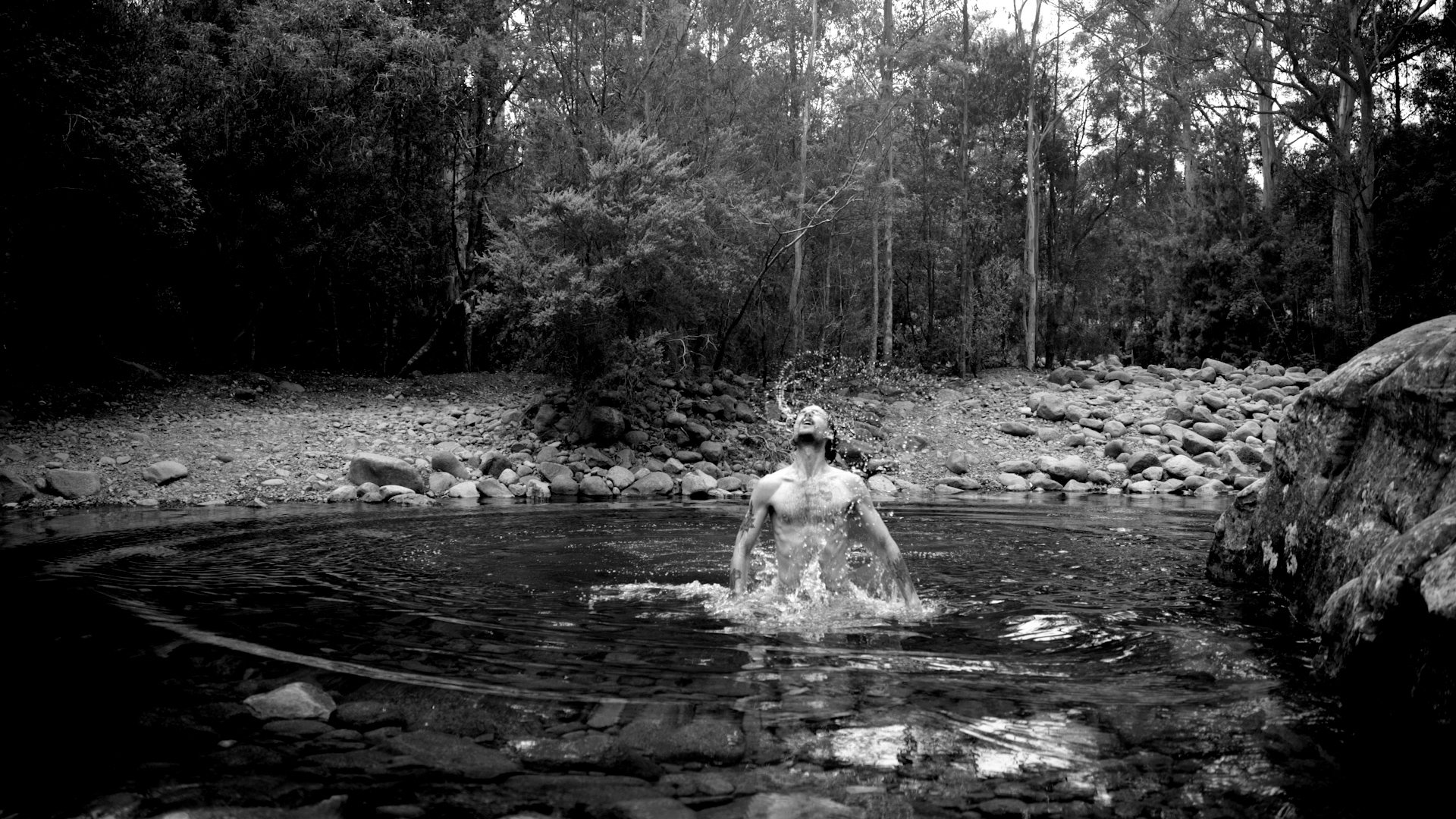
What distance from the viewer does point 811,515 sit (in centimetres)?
558

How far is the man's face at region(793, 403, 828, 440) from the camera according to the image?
18.1 feet

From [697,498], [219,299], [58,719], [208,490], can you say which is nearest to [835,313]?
[697,498]

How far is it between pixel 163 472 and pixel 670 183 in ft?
35.0

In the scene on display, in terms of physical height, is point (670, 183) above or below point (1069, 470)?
above

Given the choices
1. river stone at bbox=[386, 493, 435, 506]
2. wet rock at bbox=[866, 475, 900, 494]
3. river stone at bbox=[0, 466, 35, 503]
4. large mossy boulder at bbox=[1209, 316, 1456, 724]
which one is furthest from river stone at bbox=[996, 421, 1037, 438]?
river stone at bbox=[0, 466, 35, 503]

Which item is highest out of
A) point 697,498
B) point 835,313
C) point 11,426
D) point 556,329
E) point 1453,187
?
point 1453,187

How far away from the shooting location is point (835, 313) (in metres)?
29.6

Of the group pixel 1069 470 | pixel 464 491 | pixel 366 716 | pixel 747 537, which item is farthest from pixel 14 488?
pixel 1069 470

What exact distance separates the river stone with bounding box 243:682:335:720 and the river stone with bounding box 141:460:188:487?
11.5 m

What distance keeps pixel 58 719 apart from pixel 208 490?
10.9 m

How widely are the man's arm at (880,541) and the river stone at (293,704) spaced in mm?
3206

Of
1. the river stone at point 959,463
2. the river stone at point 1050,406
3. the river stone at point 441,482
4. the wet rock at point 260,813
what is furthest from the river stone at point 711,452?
the wet rock at point 260,813

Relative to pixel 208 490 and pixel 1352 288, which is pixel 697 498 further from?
pixel 1352 288

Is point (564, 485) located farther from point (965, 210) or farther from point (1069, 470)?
point (965, 210)
